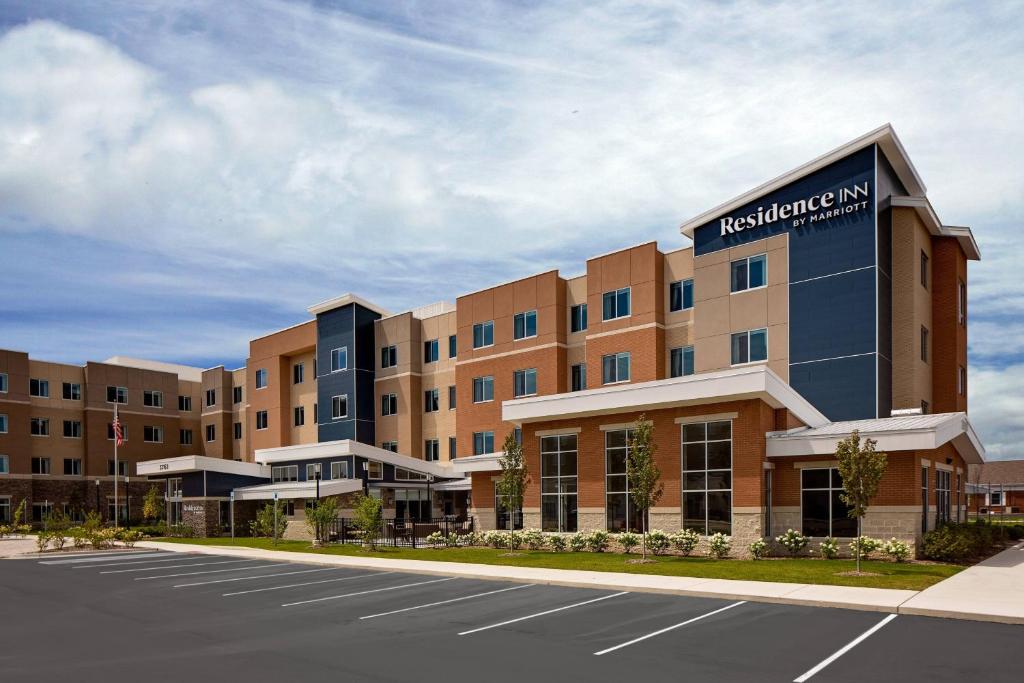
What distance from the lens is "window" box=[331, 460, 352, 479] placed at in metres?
51.1

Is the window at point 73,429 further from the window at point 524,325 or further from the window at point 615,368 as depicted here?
the window at point 615,368

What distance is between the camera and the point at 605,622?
56.6ft

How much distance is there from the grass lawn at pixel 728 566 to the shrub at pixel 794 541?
1.53 feet

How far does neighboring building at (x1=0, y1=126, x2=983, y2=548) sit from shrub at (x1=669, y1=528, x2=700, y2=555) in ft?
2.18

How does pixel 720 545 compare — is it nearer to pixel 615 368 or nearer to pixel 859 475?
pixel 859 475

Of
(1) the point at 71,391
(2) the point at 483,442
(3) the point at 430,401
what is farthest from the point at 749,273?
(1) the point at 71,391

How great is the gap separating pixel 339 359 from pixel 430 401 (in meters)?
8.68

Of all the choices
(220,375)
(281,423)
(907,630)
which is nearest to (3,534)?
(281,423)

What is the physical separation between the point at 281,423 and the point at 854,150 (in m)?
49.5

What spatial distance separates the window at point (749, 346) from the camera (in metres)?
41.4

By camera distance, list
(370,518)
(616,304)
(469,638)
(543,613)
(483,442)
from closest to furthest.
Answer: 1. (469,638)
2. (543,613)
3. (370,518)
4. (616,304)
5. (483,442)

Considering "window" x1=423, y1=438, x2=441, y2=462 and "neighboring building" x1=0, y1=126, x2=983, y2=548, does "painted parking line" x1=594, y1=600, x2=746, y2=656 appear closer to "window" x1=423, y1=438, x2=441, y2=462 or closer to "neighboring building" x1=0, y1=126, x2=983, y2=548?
"neighboring building" x1=0, y1=126, x2=983, y2=548

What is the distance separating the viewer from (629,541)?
31.8m

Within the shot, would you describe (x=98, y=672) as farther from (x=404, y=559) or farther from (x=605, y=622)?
(x=404, y=559)
